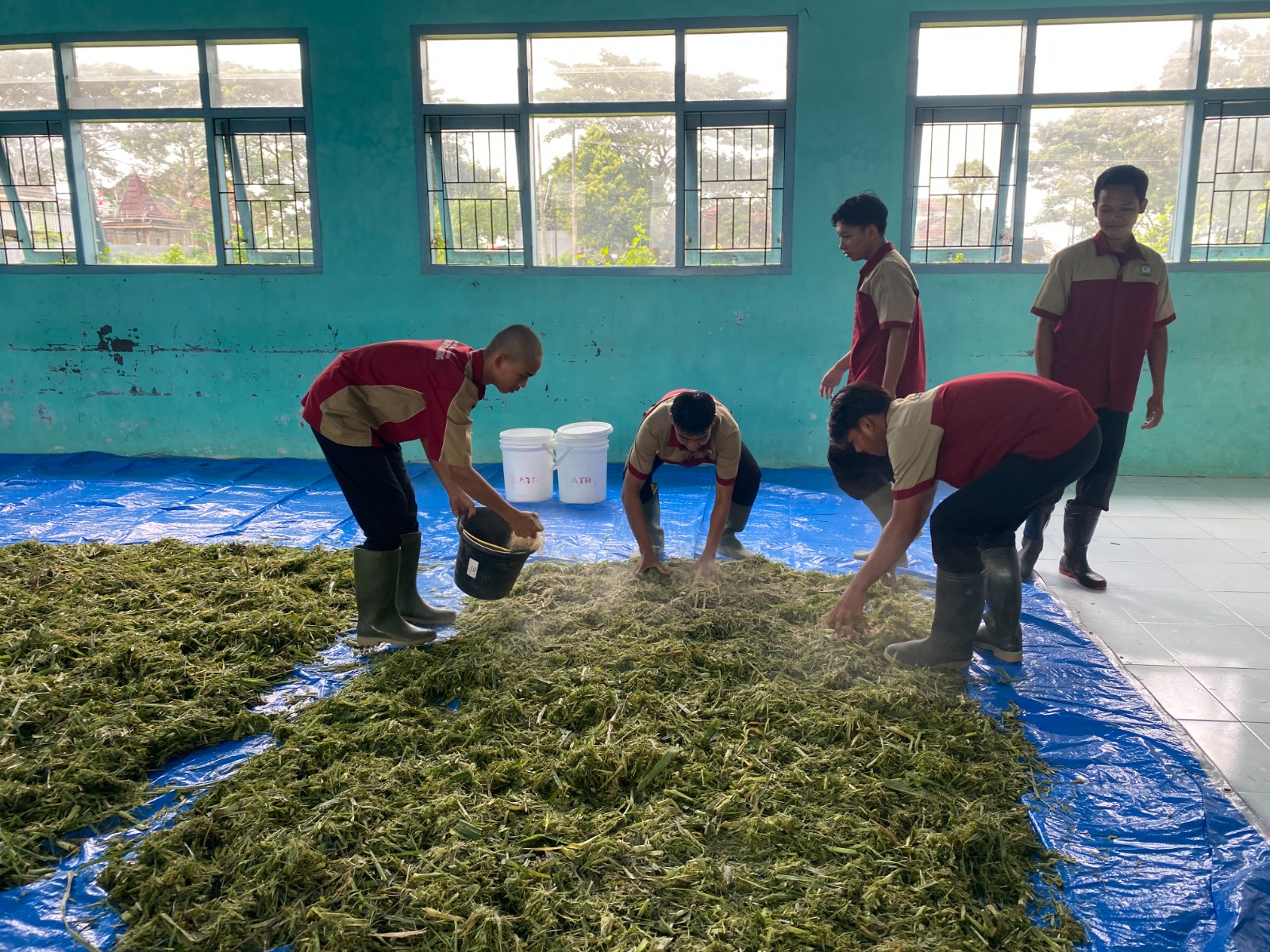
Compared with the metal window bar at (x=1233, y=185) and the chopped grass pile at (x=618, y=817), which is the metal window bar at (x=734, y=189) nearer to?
the metal window bar at (x=1233, y=185)

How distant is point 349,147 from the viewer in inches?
218

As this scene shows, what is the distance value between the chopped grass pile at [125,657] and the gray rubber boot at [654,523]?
1.27 meters

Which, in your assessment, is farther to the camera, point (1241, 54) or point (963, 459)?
point (1241, 54)

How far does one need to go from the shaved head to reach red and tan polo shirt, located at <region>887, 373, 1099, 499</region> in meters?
1.06

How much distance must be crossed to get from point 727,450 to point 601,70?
3340 mm

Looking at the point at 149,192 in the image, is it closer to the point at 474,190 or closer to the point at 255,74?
the point at 255,74

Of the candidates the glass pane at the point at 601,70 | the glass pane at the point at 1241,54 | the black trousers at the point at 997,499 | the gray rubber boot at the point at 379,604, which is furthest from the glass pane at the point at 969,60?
the gray rubber boot at the point at 379,604

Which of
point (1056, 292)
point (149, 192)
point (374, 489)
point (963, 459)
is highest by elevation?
point (149, 192)

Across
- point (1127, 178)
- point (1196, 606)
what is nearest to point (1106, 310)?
point (1127, 178)

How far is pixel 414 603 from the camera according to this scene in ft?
9.89

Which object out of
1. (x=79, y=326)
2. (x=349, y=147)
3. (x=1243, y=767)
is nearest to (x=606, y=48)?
(x=349, y=147)

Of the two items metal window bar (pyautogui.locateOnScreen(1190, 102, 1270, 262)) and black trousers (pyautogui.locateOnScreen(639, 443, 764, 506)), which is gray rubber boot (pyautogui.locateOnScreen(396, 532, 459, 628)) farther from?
metal window bar (pyautogui.locateOnScreen(1190, 102, 1270, 262))

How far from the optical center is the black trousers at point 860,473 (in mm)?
2807

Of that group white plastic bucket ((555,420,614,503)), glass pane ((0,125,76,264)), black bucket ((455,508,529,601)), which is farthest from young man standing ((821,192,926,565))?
glass pane ((0,125,76,264))
